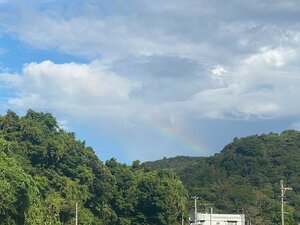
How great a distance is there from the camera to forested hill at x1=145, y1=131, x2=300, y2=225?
339 feet

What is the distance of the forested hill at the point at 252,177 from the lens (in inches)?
4063

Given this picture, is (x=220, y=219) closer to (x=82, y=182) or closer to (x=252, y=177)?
(x=252, y=177)

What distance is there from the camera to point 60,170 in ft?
249

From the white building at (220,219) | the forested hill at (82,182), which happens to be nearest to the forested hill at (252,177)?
the white building at (220,219)

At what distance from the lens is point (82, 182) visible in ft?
252

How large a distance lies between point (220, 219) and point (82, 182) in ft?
89.2

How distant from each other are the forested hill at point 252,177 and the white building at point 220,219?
4.67 metres

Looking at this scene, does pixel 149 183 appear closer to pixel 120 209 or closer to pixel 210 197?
pixel 120 209

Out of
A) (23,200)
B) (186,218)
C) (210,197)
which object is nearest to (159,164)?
(210,197)

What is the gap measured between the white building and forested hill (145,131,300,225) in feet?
15.3

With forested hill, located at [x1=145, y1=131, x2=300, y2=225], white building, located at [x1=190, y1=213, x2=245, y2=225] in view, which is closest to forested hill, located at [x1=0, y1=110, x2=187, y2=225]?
white building, located at [x1=190, y1=213, x2=245, y2=225]

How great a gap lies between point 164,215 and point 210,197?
2657 centimetres

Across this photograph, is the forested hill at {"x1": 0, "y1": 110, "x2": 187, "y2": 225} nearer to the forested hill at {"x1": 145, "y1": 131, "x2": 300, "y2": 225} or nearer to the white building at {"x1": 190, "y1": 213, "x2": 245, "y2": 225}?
the white building at {"x1": 190, "y1": 213, "x2": 245, "y2": 225}

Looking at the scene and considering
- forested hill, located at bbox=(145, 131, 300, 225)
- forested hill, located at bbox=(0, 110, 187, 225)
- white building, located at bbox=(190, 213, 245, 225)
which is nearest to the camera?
forested hill, located at bbox=(0, 110, 187, 225)
